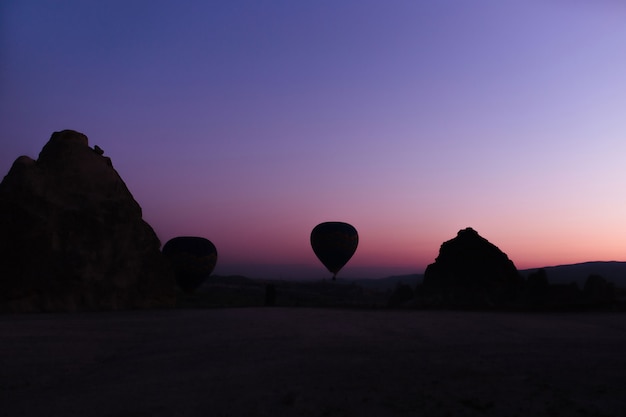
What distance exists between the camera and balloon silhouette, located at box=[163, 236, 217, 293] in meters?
36.3

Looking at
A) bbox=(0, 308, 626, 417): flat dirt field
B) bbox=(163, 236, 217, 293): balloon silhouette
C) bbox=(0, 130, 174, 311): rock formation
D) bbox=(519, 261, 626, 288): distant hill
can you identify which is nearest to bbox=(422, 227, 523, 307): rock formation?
bbox=(163, 236, 217, 293): balloon silhouette

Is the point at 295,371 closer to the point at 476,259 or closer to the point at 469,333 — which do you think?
the point at 469,333

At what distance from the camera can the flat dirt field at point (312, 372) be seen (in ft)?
23.0

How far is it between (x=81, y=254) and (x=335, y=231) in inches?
767

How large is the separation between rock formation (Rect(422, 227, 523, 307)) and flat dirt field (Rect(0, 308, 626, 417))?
17277 mm

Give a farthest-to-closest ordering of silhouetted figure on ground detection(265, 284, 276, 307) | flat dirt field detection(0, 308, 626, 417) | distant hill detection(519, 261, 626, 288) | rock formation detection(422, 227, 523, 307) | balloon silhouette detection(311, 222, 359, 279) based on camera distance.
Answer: distant hill detection(519, 261, 626, 288)
balloon silhouette detection(311, 222, 359, 279)
rock formation detection(422, 227, 523, 307)
silhouetted figure on ground detection(265, 284, 276, 307)
flat dirt field detection(0, 308, 626, 417)

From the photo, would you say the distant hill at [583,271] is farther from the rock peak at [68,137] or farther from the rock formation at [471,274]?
the rock peak at [68,137]

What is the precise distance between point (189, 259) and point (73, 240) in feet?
39.4

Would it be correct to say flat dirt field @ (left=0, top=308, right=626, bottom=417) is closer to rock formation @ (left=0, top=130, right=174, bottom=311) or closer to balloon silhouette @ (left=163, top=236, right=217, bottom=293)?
rock formation @ (left=0, top=130, right=174, bottom=311)

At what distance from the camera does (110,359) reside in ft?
35.4

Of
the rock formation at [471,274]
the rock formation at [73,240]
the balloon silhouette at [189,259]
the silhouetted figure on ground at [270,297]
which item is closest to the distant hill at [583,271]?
the rock formation at [471,274]

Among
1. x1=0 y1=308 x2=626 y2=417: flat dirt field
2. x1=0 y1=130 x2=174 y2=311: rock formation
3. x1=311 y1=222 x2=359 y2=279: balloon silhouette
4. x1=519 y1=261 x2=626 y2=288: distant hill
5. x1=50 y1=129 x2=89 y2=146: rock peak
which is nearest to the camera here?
x1=0 y1=308 x2=626 y2=417: flat dirt field

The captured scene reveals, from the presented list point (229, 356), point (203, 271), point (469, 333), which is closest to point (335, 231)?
point (203, 271)

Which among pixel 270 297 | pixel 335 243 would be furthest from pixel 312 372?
pixel 335 243
